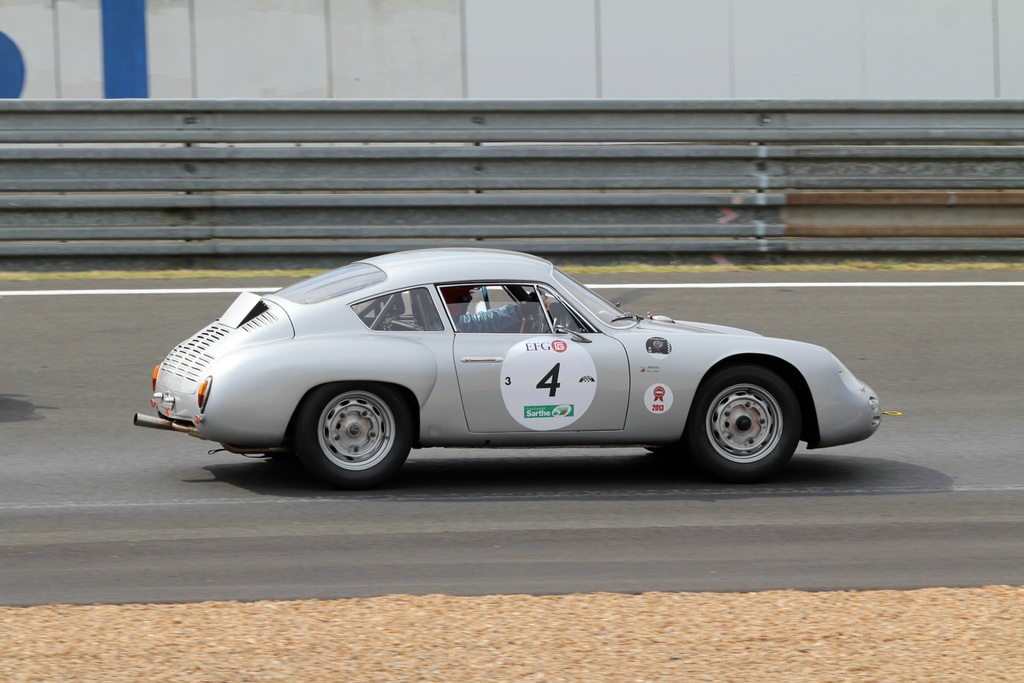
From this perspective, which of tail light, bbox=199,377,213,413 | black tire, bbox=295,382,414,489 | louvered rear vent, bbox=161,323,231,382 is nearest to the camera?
tail light, bbox=199,377,213,413

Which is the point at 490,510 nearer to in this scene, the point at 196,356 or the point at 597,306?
the point at 597,306

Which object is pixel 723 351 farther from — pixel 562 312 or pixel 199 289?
pixel 199 289

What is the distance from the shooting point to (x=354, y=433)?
6.85m

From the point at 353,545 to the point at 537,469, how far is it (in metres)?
1.88

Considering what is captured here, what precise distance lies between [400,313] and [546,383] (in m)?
0.85

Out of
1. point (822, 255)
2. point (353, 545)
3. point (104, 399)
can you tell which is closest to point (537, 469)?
point (353, 545)

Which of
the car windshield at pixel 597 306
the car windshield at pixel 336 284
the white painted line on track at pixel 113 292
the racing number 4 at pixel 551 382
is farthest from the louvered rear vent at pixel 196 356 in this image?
the white painted line on track at pixel 113 292

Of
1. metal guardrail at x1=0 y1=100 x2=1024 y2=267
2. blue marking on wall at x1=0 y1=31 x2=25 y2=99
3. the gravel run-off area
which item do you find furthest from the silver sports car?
blue marking on wall at x1=0 y1=31 x2=25 y2=99

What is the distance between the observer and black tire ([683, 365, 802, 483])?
23.2 feet

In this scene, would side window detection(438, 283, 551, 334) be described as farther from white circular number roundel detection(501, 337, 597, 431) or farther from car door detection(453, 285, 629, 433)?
white circular number roundel detection(501, 337, 597, 431)

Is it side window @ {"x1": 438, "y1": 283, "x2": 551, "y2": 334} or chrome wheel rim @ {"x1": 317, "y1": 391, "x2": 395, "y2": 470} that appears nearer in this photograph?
chrome wheel rim @ {"x1": 317, "y1": 391, "x2": 395, "y2": 470}

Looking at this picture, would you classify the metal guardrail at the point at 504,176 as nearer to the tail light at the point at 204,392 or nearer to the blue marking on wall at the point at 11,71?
the blue marking on wall at the point at 11,71

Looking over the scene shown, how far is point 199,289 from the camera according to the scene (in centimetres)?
1192

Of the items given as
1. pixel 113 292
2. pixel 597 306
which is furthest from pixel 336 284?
pixel 113 292
